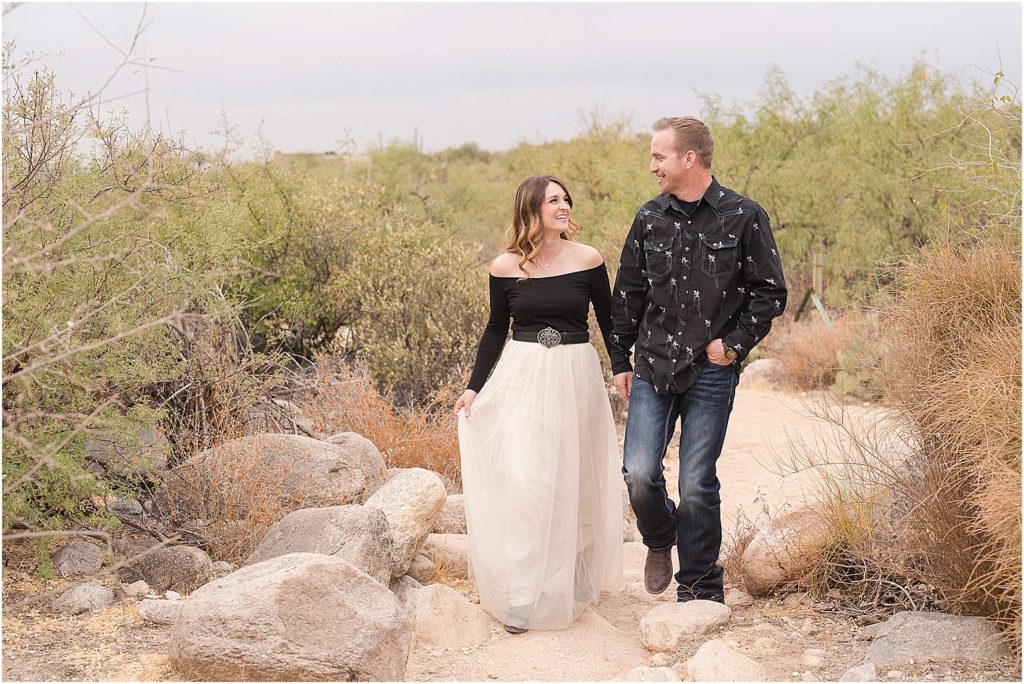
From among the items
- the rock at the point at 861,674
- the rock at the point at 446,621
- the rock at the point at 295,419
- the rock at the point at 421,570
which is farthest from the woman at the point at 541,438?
the rock at the point at 295,419

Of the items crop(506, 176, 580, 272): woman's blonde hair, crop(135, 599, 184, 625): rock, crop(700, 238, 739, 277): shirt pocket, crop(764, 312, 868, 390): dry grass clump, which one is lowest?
crop(764, 312, 868, 390): dry grass clump

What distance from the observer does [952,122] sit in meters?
14.5

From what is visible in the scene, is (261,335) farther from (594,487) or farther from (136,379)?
(594,487)

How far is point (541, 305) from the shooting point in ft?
15.7

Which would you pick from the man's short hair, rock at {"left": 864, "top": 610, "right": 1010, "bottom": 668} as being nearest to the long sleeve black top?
the man's short hair

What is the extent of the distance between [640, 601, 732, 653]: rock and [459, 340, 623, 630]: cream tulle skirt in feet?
1.29

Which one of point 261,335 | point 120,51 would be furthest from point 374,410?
point 120,51

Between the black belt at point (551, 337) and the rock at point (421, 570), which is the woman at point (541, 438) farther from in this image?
the rock at point (421, 570)

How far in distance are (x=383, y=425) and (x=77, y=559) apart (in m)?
2.77

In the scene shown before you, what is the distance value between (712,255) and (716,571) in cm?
146

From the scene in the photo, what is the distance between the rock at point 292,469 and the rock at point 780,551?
2.48 m

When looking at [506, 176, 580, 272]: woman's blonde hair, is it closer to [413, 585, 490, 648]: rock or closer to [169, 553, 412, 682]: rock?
[413, 585, 490, 648]: rock

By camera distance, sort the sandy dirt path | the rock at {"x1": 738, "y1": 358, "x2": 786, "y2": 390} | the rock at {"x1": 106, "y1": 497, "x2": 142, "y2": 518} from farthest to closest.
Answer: the rock at {"x1": 738, "y1": 358, "x2": 786, "y2": 390} < the rock at {"x1": 106, "y1": 497, "x2": 142, "y2": 518} < the sandy dirt path

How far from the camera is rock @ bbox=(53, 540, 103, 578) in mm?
4941
